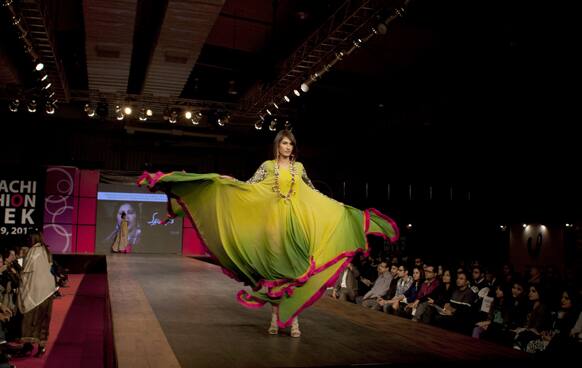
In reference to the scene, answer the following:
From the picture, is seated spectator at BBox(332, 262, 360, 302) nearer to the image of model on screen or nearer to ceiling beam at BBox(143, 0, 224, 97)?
ceiling beam at BBox(143, 0, 224, 97)

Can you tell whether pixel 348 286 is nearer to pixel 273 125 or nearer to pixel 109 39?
pixel 109 39

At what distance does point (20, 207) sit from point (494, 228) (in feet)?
32.9

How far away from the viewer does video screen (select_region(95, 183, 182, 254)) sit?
13.5 m

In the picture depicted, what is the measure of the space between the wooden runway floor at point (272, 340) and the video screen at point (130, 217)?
915 centimetres

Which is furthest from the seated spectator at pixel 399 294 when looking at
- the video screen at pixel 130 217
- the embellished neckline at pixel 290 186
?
the video screen at pixel 130 217

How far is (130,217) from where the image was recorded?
13.6m

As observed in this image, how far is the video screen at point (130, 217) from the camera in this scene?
13.5 metres

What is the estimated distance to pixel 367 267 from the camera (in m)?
8.59

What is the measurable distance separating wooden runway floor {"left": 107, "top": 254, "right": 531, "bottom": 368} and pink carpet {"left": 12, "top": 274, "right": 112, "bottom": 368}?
357 mm

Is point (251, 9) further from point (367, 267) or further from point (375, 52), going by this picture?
point (367, 267)

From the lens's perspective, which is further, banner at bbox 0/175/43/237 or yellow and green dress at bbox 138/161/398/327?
banner at bbox 0/175/43/237

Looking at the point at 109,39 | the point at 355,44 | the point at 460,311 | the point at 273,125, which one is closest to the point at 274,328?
the point at 460,311

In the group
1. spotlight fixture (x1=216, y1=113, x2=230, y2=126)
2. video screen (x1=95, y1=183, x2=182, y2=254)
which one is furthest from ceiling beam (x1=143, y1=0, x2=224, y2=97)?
video screen (x1=95, y1=183, x2=182, y2=254)

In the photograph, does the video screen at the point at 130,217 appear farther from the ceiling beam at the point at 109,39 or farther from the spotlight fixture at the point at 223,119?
the ceiling beam at the point at 109,39
